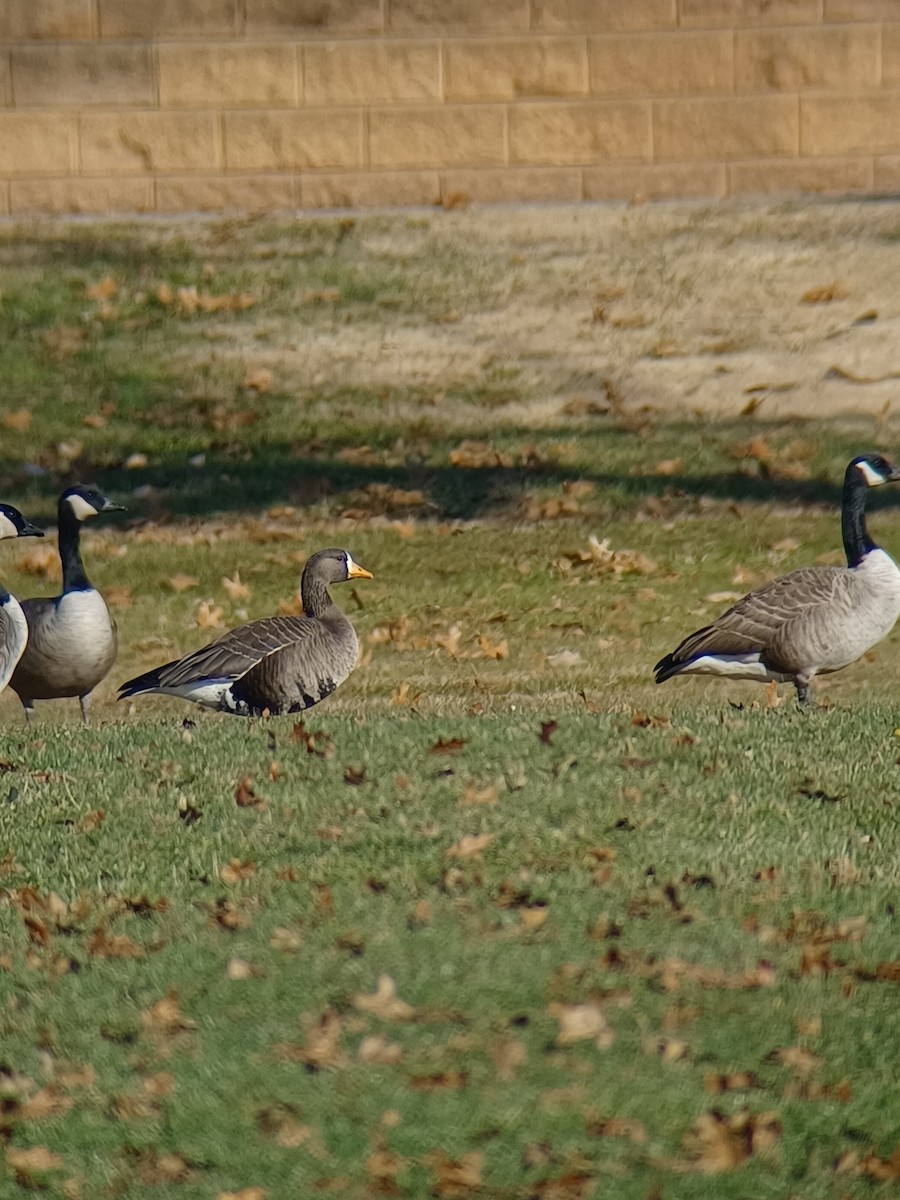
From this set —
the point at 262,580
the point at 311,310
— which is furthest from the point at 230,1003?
the point at 311,310

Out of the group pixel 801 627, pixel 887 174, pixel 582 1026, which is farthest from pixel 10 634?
pixel 887 174

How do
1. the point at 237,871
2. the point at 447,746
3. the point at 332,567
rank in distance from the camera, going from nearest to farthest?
1. the point at 237,871
2. the point at 447,746
3. the point at 332,567

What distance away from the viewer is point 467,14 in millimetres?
17344

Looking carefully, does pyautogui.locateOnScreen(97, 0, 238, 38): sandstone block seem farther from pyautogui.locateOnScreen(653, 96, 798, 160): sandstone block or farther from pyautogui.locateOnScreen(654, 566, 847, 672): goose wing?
pyautogui.locateOnScreen(654, 566, 847, 672): goose wing

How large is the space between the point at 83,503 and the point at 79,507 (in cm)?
3

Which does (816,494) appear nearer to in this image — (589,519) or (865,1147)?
(589,519)

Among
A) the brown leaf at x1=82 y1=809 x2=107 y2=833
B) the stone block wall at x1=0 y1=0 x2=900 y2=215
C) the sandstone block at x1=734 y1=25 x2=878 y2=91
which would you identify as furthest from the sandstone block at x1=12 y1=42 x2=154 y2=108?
the brown leaf at x1=82 y1=809 x2=107 y2=833

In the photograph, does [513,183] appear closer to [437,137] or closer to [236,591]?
[437,137]

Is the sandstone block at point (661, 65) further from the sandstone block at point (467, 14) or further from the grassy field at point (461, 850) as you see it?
the grassy field at point (461, 850)

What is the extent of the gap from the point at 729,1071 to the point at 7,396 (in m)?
11.6

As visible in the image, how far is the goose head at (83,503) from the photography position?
11117 mm

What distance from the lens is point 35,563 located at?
1369cm

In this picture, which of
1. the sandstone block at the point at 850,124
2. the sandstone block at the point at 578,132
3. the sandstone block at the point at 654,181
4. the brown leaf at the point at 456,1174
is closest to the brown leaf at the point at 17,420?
the sandstone block at the point at 578,132

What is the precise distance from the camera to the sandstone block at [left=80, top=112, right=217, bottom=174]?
17500 millimetres
